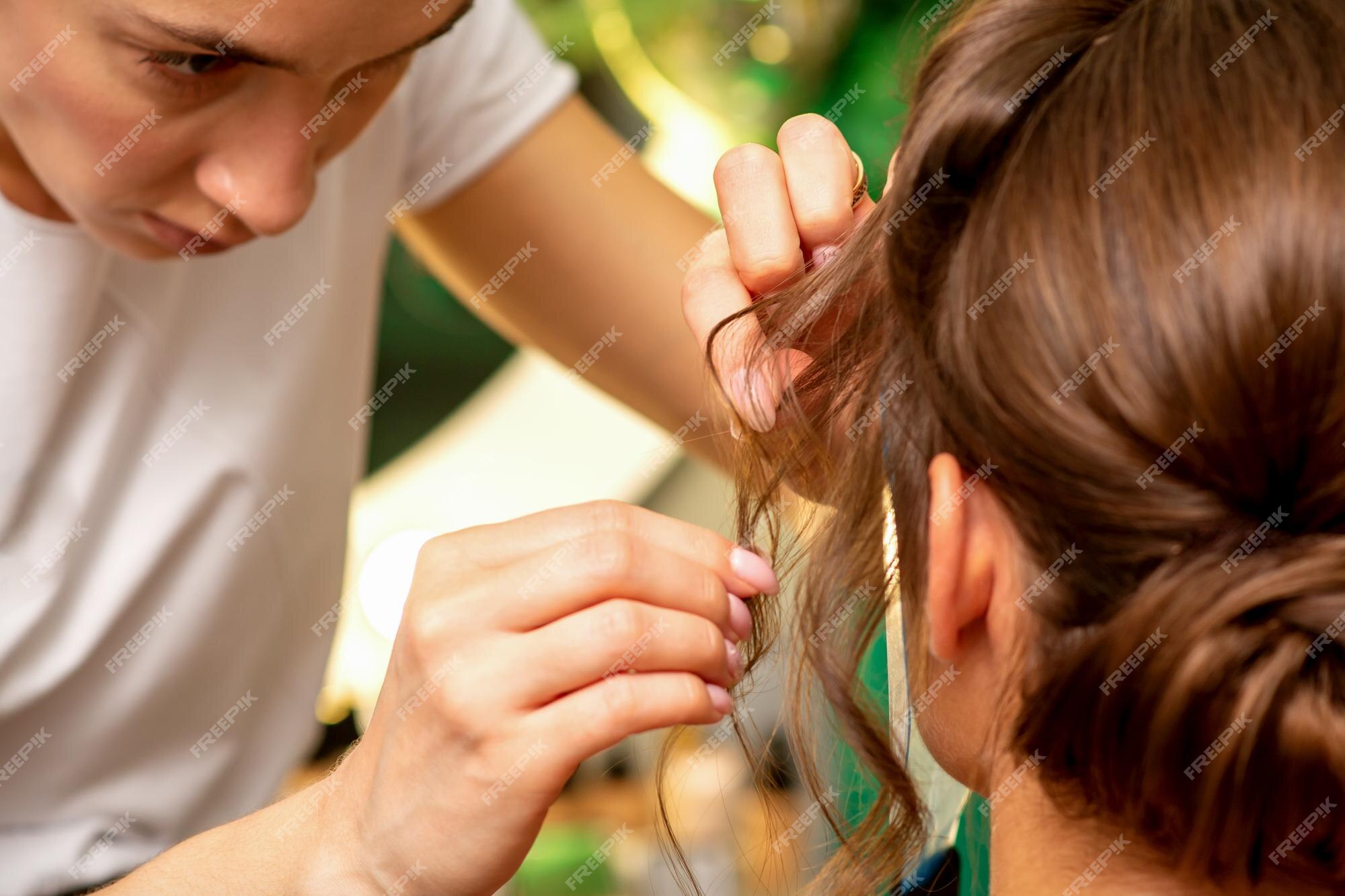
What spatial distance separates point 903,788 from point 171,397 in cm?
61

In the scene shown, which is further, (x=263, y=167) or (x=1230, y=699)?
(x=263, y=167)

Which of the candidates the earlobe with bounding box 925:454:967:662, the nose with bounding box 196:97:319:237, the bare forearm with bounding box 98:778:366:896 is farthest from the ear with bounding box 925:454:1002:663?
the nose with bounding box 196:97:319:237

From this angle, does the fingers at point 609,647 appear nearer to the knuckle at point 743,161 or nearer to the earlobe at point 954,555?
the earlobe at point 954,555

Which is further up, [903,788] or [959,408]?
A: [959,408]

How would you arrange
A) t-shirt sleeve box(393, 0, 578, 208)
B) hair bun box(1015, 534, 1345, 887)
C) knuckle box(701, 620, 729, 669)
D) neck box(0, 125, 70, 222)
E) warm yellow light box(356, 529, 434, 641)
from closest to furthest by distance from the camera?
hair bun box(1015, 534, 1345, 887)
knuckle box(701, 620, 729, 669)
neck box(0, 125, 70, 222)
t-shirt sleeve box(393, 0, 578, 208)
warm yellow light box(356, 529, 434, 641)

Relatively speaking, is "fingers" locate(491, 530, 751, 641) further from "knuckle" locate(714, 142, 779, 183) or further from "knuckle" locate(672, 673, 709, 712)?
"knuckle" locate(714, 142, 779, 183)

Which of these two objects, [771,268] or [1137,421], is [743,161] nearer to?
[771,268]

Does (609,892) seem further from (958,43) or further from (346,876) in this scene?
(958,43)

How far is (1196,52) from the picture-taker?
1.52 feet

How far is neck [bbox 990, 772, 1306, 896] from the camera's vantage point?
510mm

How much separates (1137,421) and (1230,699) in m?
0.11

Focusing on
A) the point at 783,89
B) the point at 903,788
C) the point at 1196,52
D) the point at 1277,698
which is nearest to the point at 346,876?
the point at 903,788

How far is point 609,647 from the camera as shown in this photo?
0.50 metres

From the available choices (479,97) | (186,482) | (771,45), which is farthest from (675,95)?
(186,482)
